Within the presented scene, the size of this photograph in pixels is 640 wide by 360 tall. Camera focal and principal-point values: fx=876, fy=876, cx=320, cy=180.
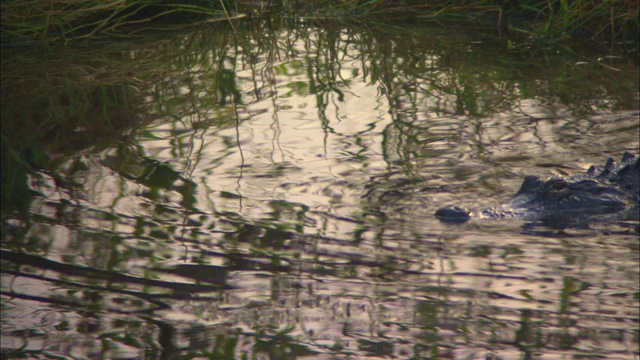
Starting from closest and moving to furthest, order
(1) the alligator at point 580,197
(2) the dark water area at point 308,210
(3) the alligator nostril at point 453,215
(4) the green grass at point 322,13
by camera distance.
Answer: (2) the dark water area at point 308,210 < (3) the alligator nostril at point 453,215 < (1) the alligator at point 580,197 < (4) the green grass at point 322,13

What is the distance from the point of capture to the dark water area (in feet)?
8.36

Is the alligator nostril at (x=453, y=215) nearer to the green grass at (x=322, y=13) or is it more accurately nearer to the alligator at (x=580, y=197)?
the alligator at (x=580, y=197)

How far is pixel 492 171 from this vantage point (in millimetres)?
4086

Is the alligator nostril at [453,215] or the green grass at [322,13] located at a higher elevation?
the green grass at [322,13]

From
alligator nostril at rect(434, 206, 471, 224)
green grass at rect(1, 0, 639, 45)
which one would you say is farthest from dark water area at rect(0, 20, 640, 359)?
green grass at rect(1, 0, 639, 45)

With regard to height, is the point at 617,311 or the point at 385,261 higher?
the point at 385,261

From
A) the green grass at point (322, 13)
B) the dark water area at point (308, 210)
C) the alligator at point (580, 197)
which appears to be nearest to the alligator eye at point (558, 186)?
the alligator at point (580, 197)

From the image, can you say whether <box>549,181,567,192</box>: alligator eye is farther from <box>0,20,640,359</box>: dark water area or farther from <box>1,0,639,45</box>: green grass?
<box>1,0,639,45</box>: green grass

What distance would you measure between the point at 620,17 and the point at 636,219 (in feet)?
11.7

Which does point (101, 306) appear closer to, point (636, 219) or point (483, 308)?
point (483, 308)

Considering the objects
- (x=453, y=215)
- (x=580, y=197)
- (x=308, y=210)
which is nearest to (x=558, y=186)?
(x=580, y=197)

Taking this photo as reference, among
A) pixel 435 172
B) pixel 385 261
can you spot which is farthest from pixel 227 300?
pixel 435 172

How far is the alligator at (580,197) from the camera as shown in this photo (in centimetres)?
364

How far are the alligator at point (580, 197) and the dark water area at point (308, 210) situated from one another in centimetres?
11
